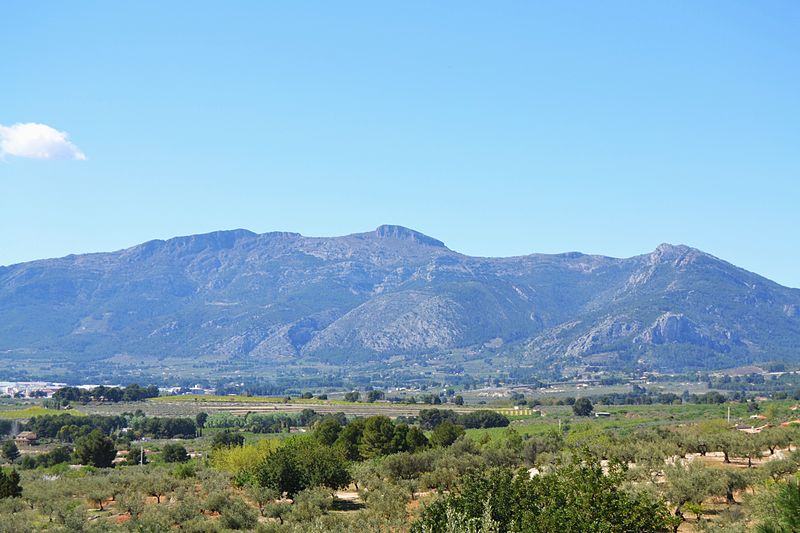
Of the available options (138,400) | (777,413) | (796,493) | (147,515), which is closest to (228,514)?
(147,515)

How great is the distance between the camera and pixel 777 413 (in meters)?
87.7

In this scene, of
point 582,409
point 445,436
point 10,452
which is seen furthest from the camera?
point 582,409

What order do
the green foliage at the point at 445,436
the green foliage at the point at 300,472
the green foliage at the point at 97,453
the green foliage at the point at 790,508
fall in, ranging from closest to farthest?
the green foliage at the point at 790,508, the green foliage at the point at 300,472, the green foliage at the point at 445,436, the green foliage at the point at 97,453

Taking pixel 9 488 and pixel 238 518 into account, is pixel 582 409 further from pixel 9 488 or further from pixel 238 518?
pixel 238 518

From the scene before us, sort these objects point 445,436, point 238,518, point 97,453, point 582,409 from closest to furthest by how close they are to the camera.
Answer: point 238,518 < point 445,436 < point 97,453 < point 582,409

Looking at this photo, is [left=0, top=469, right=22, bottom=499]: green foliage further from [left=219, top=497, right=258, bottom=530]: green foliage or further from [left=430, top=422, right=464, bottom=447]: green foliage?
[left=430, top=422, right=464, bottom=447]: green foliage

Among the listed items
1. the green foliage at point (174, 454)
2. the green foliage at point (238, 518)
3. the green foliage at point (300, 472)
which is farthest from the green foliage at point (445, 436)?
the green foliage at point (238, 518)

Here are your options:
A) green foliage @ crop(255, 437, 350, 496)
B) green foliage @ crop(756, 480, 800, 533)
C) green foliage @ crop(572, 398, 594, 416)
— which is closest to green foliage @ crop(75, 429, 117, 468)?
green foliage @ crop(255, 437, 350, 496)

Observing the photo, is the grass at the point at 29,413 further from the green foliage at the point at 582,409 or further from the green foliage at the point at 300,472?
the green foliage at the point at 300,472

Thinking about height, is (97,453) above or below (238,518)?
below

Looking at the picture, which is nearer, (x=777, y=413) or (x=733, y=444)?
(x=733, y=444)

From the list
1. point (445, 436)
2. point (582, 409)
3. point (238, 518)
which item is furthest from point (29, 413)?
point (238, 518)

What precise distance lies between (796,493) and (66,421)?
10350 cm

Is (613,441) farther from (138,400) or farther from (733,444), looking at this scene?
(138,400)
